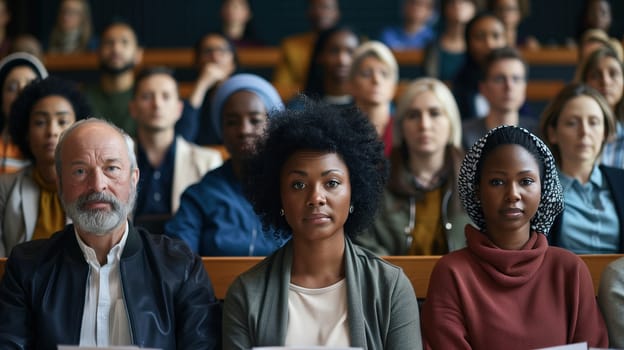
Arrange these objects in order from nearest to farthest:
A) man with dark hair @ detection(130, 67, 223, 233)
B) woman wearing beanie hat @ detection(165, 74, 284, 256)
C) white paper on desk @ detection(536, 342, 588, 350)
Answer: white paper on desk @ detection(536, 342, 588, 350)
woman wearing beanie hat @ detection(165, 74, 284, 256)
man with dark hair @ detection(130, 67, 223, 233)

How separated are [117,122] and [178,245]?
11.0 feet

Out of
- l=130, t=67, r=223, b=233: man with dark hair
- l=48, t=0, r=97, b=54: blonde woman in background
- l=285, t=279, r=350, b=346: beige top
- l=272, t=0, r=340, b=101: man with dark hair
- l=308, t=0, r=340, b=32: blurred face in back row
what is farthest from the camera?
l=48, t=0, r=97, b=54: blonde woman in background

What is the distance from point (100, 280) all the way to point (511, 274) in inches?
49.0

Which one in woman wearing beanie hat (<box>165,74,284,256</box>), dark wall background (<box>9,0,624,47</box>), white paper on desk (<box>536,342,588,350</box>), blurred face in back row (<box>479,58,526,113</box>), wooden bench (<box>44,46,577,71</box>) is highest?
dark wall background (<box>9,0,624,47</box>)

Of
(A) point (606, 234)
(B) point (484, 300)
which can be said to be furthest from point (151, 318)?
(A) point (606, 234)

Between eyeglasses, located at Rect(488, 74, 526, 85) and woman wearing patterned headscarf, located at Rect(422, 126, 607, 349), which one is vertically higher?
→ eyeglasses, located at Rect(488, 74, 526, 85)

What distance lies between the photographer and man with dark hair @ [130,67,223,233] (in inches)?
188

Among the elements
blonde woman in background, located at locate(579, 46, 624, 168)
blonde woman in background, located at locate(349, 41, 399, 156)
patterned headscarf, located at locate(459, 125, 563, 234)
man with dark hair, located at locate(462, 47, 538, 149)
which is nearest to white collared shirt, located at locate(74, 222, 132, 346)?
patterned headscarf, located at locate(459, 125, 563, 234)

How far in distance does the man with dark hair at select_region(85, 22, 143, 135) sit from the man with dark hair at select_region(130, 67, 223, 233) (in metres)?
0.94

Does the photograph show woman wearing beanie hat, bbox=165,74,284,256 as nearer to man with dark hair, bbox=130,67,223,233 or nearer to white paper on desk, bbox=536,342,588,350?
man with dark hair, bbox=130,67,223,233

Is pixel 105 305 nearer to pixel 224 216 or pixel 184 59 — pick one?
pixel 224 216

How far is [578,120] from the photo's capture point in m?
3.90

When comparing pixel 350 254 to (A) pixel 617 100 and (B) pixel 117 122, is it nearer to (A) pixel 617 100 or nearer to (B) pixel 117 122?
(A) pixel 617 100

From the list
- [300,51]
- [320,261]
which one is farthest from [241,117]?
[300,51]
